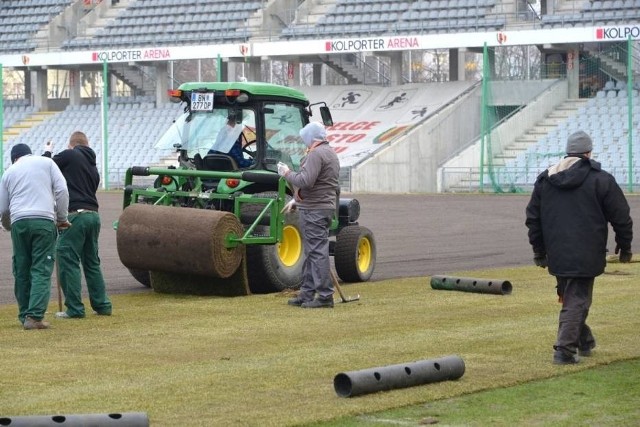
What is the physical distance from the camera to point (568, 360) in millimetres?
10055

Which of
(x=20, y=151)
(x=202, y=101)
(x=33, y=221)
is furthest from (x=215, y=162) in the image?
(x=33, y=221)

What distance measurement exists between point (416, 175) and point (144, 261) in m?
30.1

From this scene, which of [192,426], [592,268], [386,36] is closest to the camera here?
[192,426]

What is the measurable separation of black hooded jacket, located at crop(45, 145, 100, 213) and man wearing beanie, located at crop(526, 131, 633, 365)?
4.94 meters

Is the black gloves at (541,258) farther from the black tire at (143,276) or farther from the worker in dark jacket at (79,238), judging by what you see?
the black tire at (143,276)

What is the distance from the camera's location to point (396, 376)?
885 cm

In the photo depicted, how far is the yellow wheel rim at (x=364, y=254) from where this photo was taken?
55.1 feet

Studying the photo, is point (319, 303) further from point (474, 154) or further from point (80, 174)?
point (474, 154)

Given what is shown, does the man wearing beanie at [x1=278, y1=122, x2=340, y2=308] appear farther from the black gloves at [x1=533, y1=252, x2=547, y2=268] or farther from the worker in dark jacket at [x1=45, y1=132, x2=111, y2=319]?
the black gloves at [x1=533, y1=252, x2=547, y2=268]

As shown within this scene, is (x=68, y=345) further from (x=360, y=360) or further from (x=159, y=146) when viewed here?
(x=159, y=146)

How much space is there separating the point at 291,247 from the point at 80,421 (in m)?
8.51

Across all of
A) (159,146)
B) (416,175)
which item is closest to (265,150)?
(159,146)

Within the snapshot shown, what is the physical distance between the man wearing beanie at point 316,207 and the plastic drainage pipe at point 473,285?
2.00 meters

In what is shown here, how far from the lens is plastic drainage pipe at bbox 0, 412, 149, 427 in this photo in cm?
705
